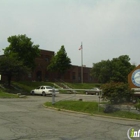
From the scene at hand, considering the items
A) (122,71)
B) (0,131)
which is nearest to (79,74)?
(122,71)

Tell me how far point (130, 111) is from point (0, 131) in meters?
8.02

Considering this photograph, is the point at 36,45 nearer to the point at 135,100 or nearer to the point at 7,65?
the point at 7,65

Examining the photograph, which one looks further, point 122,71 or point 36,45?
point 122,71

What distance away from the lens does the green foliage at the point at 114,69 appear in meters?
53.0

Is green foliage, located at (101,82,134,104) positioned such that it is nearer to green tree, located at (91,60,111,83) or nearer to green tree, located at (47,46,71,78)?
green tree, located at (47,46,71,78)

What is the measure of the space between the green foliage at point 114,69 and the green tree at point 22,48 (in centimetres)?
1832

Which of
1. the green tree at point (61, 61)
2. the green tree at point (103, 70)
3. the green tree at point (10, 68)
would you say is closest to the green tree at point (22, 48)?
the green tree at point (10, 68)

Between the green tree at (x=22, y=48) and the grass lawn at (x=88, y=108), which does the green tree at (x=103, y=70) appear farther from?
the grass lawn at (x=88, y=108)

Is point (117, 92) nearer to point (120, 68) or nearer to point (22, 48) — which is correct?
point (22, 48)

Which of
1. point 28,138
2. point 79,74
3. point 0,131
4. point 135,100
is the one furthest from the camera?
point 79,74

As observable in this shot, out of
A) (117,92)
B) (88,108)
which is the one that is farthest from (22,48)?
(117,92)

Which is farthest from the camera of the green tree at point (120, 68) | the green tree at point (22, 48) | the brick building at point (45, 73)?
the brick building at point (45, 73)

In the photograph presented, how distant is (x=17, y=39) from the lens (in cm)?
4325

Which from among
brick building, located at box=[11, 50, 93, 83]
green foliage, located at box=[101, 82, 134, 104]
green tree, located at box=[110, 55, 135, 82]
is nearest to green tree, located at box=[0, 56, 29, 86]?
brick building, located at box=[11, 50, 93, 83]
